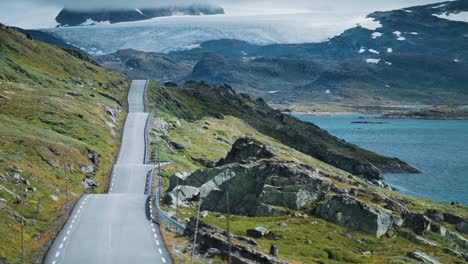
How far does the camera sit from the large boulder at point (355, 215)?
233ft

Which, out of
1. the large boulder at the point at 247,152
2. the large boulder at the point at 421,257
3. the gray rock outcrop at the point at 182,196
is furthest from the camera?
the large boulder at the point at 247,152

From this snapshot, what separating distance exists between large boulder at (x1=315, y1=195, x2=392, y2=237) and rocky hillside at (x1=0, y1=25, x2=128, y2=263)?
33267 millimetres

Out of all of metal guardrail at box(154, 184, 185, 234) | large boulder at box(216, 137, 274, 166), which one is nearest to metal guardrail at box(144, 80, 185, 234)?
metal guardrail at box(154, 184, 185, 234)

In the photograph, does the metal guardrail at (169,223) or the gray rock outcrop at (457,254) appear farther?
the gray rock outcrop at (457,254)

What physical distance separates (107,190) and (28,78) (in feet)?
281

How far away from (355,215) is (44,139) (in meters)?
51.6

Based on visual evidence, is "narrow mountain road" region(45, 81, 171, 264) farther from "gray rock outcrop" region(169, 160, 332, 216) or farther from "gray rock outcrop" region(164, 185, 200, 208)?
"gray rock outcrop" region(169, 160, 332, 216)

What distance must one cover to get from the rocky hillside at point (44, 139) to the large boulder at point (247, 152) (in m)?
21.9

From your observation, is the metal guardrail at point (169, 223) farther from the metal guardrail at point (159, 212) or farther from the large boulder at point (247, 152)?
the large boulder at point (247, 152)

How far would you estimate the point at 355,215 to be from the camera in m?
72.1

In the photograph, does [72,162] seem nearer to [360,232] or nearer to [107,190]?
[107,190]

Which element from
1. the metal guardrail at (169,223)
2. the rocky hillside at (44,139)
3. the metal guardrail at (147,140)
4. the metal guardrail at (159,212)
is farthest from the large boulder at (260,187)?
the metal guardrail at (147,140)

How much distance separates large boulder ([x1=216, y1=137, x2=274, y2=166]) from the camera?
9162cm

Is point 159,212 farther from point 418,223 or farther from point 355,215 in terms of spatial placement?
point 418,223
